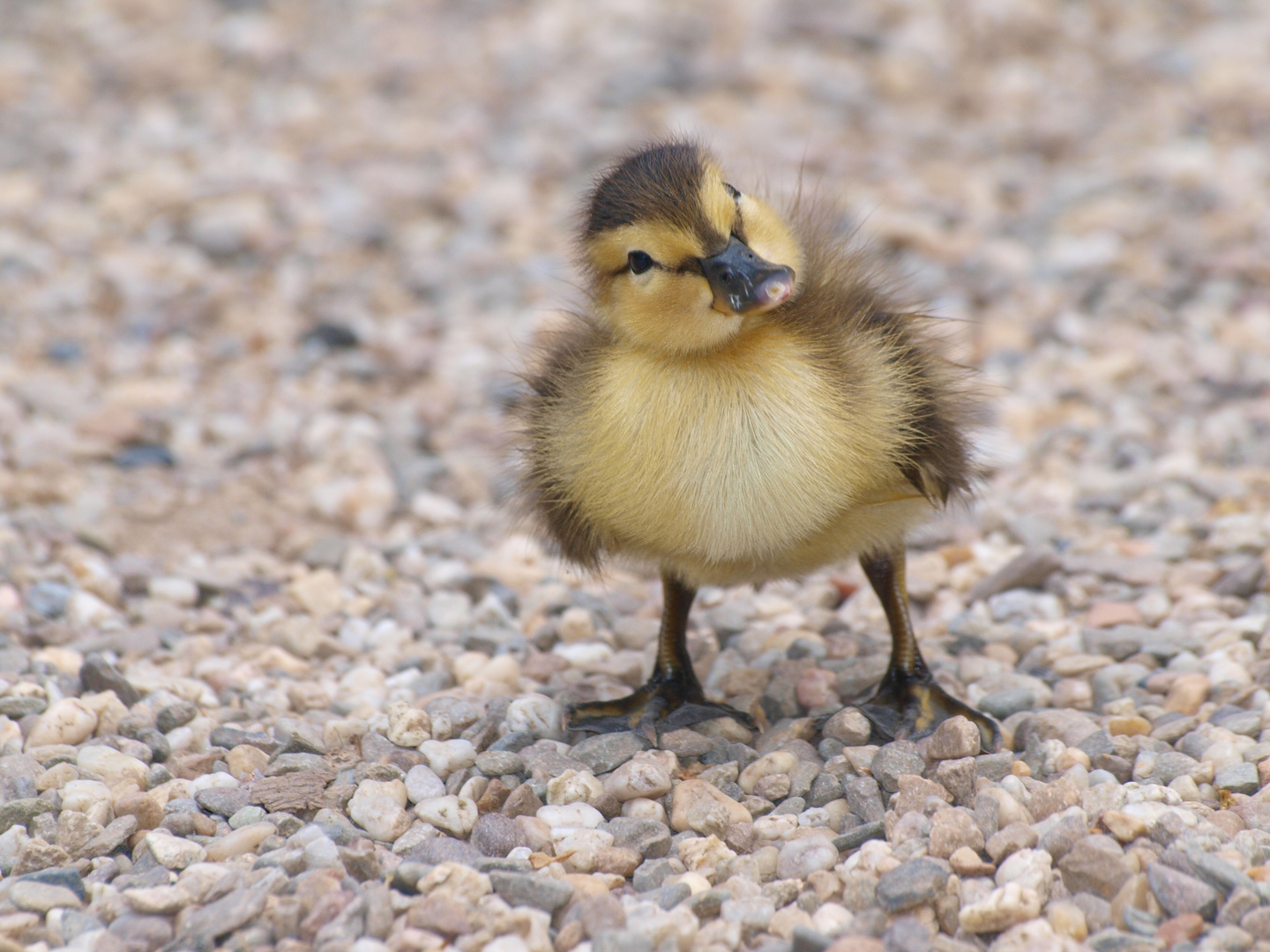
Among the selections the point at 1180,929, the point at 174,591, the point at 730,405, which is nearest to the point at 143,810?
the point at 174,591

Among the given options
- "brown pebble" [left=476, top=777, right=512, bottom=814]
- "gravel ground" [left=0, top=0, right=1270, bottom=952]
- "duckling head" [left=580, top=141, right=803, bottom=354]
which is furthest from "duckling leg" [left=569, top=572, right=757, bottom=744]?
"duckling head" [left=580, top=141, right=803, bottom=354]

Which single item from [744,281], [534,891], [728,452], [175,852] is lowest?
[175,852]

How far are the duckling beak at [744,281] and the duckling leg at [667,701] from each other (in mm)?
832

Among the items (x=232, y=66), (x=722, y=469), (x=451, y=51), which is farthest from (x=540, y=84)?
(x=722, y=469)

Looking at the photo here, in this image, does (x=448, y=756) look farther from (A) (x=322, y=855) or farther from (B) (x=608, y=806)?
(A) (x=322, y=855)

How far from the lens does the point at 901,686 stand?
11.3 feet

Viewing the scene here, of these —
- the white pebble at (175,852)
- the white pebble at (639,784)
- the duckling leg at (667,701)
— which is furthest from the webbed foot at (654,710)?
the white pebble at (175,852)

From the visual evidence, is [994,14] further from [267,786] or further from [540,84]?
[267,786]

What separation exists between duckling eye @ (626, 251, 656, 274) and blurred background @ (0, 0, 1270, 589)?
925mm

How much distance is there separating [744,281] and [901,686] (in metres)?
1.19

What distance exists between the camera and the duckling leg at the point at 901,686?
3279 millimetres

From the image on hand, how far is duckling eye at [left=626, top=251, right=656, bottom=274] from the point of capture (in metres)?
3.03

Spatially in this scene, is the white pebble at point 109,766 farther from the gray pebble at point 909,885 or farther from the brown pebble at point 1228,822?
the brown pebble at point 1228,822

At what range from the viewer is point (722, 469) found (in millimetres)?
2938
